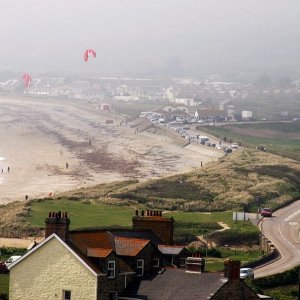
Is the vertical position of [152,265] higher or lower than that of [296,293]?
higher

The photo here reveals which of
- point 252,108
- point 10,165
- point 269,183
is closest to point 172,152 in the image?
point 10,165

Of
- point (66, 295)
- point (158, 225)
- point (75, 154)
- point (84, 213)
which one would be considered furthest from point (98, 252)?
point (75, 154)

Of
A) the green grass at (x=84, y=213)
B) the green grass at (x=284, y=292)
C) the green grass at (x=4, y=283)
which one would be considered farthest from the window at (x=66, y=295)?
the green grass at (x=84, y=213)

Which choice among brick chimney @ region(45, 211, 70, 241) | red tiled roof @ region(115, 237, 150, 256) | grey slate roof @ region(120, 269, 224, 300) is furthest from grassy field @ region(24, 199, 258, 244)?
brick chimney @ region(45, 211, 70, 241)

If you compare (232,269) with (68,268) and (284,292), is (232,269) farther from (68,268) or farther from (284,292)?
(284,292)

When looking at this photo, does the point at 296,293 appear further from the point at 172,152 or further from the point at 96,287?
the point at 172,152

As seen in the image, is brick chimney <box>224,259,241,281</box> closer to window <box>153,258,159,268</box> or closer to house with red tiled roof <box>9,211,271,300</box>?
house with red tiled roof <box>9,211,271,300</box>
